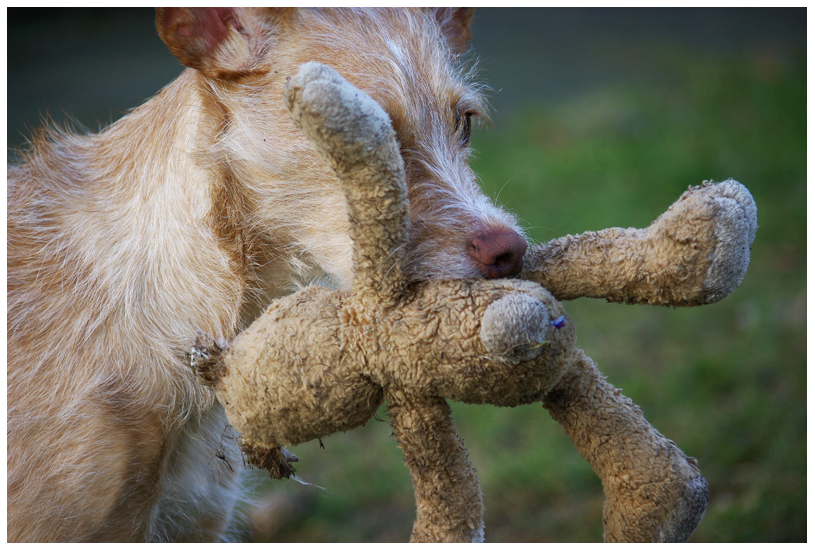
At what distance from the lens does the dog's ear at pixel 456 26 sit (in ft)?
8.48

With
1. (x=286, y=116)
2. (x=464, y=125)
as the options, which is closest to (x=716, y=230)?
(x=464, y=125)

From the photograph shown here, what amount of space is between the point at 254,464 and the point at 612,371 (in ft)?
11.5

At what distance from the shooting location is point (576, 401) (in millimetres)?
1655

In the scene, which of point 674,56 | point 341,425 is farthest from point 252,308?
point 674,56

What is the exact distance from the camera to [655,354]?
4.80m

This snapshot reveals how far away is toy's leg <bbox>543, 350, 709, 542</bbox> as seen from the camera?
161 centimetres

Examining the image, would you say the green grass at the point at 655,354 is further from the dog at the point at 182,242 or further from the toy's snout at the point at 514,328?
the toy's snout at the point at 514,328

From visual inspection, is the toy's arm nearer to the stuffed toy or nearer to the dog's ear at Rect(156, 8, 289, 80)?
the stuffed toy

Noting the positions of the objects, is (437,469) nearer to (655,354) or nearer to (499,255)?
(499,255)

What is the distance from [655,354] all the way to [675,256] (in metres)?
3.58

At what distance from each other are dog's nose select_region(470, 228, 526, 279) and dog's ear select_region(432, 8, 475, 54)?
1.15 meters

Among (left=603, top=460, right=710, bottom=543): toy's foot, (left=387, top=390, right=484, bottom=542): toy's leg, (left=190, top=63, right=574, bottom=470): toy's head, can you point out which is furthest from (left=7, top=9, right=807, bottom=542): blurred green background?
(left=603, top=460, right=710, bottom=543): toy's foot

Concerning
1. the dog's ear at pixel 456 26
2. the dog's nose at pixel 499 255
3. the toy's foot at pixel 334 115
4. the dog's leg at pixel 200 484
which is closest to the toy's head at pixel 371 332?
the toy's foot at pixel 334 115

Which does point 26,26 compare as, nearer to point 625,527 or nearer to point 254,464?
point 254,464
